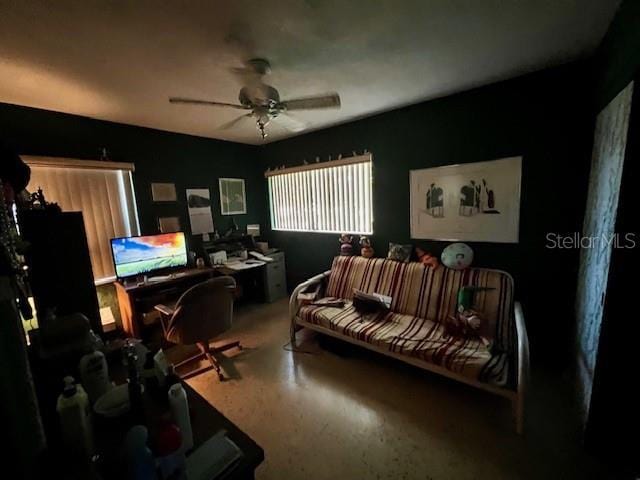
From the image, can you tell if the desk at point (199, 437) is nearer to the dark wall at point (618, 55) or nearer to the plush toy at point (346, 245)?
the dark wall at point (618, 55)

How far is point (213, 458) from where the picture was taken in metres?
0.80

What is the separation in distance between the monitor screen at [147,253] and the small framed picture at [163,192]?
47 centimetres

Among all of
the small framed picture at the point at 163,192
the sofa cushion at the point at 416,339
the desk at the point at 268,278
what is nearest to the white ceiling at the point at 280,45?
the small framed picture at the point at 163,192

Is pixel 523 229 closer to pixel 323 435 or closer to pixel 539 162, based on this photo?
pixel 539 162

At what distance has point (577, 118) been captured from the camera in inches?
76.6

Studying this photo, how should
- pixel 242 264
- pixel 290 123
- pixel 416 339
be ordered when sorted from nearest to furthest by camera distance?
pixel 416 339 < pixel 290 123 < pixel 242 264

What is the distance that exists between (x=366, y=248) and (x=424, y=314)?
97cm

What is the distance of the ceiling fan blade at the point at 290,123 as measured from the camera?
112 inches

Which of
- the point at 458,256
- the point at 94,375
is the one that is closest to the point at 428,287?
the point at 458,256

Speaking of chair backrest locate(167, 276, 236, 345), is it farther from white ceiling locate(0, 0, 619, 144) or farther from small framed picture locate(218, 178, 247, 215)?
small framed picture locate(218, 178, 247, 215)

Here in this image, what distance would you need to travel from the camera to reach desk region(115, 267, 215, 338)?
2578 mm

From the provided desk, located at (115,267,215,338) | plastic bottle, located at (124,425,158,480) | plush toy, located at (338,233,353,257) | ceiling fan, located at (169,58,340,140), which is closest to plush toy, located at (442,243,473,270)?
plush toy, located at (338,233,353,257)

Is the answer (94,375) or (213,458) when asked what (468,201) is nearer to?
(213,458)

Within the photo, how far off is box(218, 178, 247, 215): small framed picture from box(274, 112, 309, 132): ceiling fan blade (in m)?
1.20
